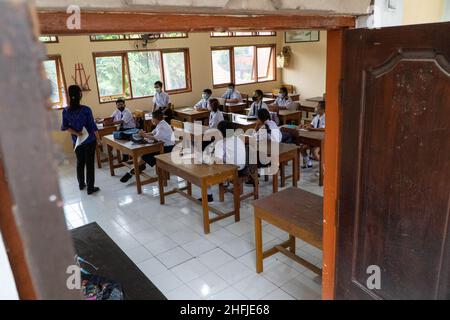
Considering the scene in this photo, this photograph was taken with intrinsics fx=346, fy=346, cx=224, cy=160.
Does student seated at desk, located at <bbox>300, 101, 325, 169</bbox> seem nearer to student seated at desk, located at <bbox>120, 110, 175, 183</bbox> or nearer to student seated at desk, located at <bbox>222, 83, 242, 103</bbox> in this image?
student seated at desk, located at <bbox>120, 110, 175, 183</bbox>

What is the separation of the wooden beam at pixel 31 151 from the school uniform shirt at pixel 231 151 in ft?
11.3

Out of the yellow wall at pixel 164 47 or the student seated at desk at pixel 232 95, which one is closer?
the yellow wall at pixel 164 47

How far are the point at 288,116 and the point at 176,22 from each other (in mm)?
5684

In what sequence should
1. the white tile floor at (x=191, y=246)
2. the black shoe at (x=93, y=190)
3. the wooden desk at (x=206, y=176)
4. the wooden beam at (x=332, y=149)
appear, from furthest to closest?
the black shoe at (x=93, y=190) < the wooden desk at (x=206, y=176) < the white tile floor at (x=191, y=246) < the wooden beam at (x=332, y=149)

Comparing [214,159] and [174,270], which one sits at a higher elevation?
[214,159]

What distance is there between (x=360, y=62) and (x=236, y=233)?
259 cm

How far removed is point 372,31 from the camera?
1.43 m

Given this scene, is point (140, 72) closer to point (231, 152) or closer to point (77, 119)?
point (77, 119)

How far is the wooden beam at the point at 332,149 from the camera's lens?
1.71 metres

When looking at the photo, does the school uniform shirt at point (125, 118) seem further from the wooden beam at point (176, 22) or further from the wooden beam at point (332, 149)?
the wooden beam at point (176, 22)

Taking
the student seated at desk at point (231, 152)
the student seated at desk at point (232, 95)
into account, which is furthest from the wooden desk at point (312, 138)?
the student seated at desk at point (232, 95)

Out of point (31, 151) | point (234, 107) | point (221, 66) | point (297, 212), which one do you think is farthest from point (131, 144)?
point (221, 66)
